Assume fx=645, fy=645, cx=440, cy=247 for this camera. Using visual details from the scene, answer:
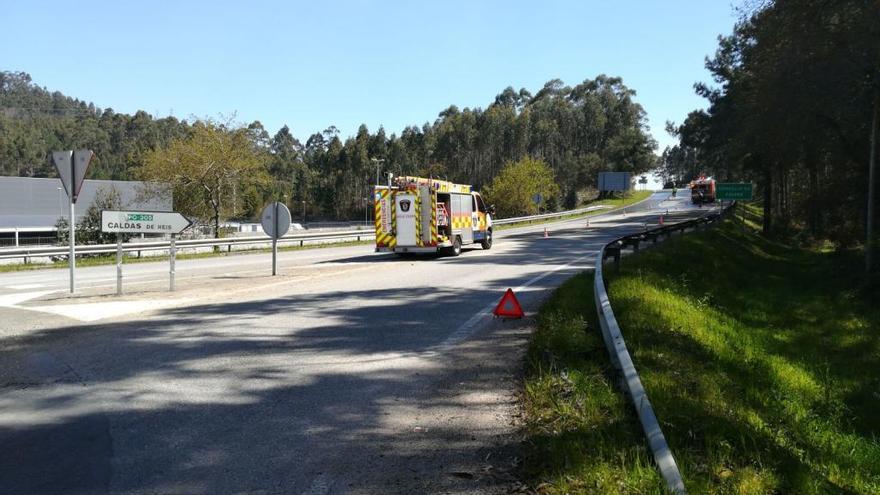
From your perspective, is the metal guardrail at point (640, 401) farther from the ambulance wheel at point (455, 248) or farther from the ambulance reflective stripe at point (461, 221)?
the ambulance reflective stripe at point (461, 221)

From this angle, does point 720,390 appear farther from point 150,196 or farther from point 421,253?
point 150,196

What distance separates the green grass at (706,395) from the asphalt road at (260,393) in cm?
43

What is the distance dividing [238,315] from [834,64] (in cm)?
1953

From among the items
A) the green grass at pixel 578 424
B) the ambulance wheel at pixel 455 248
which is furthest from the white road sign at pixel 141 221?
the ambulance wheel at pixel 455 248

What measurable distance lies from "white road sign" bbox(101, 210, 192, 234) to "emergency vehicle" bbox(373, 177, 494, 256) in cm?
941

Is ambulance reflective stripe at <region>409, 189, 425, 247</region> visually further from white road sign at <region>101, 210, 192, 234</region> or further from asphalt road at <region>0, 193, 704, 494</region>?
white road sign at <region>101, 210, 192, 234</region>

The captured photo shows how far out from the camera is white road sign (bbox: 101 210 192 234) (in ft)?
40.3

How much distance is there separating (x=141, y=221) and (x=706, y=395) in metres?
10.9

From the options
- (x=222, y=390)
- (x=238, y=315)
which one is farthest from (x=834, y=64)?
(x=222, y=390)

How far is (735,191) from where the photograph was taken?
43.2 meters

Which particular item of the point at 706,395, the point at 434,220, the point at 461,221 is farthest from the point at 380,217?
the point at 706,395

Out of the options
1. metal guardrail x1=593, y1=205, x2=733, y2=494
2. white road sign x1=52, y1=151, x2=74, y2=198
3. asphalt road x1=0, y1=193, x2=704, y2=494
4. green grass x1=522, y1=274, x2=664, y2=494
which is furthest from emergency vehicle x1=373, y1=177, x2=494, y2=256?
green grass x1=522, y1=274, x2=664, y2=494

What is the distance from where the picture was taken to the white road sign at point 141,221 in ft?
40.3

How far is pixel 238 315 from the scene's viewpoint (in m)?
10.0
